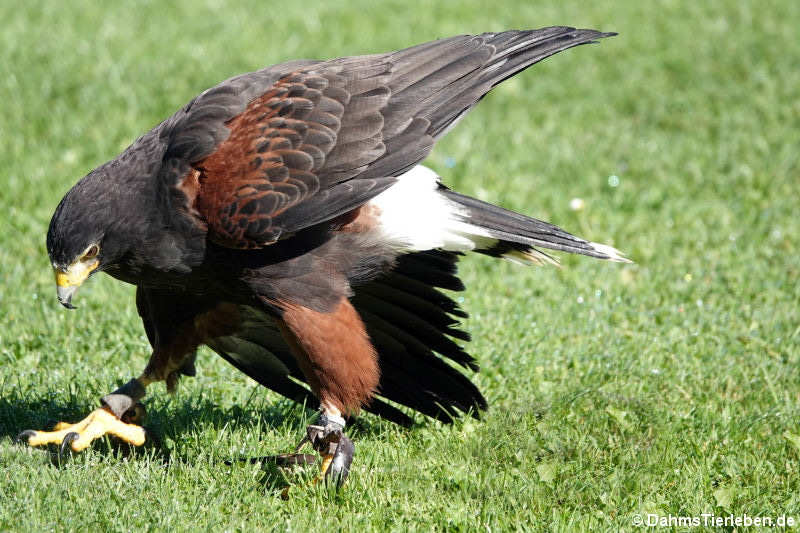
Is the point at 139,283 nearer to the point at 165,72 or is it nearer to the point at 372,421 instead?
the point at 372,421

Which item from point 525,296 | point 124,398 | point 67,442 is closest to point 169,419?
point 124,398

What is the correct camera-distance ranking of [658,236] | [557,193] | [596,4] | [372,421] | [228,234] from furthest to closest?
[596,4]
[557,193]
[658,236]
[372,421]
[228,234]

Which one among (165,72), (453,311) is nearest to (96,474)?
(453,311)

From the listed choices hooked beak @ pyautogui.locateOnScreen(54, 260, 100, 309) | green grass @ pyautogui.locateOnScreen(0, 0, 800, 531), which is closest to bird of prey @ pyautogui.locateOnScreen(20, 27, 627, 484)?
hooked beak @ pyautogui.locateOnScreen(54, 260, 100, 309)

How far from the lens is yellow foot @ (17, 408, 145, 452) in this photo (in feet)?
14.5

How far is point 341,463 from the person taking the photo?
4.28 meters

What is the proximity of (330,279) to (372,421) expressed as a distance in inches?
42.6

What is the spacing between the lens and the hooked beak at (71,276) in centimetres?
415

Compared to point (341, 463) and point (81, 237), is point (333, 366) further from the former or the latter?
point (81, 237)

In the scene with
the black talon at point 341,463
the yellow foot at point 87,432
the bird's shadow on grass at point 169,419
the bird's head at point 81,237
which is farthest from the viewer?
the bird's shadow on grass at point 169,419

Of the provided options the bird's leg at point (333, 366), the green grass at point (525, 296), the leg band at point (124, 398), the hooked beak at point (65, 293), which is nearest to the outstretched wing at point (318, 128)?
the bird's leg at point (333, 366)

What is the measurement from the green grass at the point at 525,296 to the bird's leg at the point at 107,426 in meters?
0.11

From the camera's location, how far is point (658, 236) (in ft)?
23.3

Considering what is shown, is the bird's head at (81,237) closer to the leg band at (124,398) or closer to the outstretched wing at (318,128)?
the outstretched wing at (318,128)
